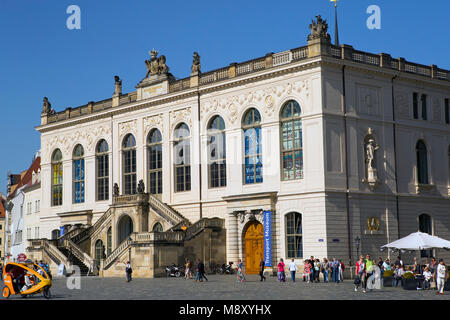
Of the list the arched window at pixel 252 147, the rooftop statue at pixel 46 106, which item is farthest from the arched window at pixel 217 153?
the rooftop statue at pixel 46 106

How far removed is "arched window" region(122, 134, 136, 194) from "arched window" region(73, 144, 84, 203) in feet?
19.1

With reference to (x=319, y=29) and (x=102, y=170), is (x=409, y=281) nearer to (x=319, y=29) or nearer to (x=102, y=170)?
(x=319, y=29)

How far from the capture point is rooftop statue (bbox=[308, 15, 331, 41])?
153 feet

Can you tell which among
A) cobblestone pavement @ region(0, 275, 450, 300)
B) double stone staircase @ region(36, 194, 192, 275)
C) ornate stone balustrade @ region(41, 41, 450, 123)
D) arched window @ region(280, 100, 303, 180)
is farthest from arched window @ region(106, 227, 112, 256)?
cobblestone pavement @ region(0, 275, 450, 300)

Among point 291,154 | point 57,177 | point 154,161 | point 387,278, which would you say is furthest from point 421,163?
point 57,177

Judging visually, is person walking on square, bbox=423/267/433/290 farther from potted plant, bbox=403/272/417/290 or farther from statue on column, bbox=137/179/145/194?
statue on column, bbox=137/179/145/194

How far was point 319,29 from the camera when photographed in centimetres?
4672

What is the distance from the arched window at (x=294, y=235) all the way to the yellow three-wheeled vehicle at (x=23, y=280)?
18502 millimetres

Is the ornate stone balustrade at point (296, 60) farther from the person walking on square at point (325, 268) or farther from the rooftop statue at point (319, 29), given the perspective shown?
the person walking on square at point (325, 268)

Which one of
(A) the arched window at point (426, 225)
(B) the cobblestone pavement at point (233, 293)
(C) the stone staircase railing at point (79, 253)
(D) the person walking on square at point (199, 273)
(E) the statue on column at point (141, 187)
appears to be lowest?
(B) the cobblestone pavement at point (233, 293)

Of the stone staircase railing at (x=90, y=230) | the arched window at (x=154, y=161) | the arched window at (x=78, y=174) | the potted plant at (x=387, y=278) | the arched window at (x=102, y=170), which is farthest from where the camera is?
the arched window at (x=78, y=174)

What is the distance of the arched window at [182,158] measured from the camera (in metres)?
55.2

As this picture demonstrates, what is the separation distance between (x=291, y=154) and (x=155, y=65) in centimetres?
1609
